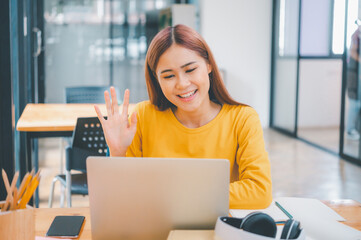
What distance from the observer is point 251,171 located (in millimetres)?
1422

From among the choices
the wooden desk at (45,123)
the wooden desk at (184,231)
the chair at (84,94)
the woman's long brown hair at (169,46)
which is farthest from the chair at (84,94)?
the wooden desk at (184,231)

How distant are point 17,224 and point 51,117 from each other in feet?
6.22

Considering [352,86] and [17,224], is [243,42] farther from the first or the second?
[17,224]

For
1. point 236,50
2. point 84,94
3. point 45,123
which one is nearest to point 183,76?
point 45,123

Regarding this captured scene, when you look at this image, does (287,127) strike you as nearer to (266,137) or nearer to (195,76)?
(266,137)

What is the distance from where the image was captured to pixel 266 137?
597cm

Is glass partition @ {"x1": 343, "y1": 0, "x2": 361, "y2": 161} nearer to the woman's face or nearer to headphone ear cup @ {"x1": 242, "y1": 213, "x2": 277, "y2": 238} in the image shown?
the woman's face

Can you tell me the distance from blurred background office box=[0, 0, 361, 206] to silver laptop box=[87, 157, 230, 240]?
4.78 m

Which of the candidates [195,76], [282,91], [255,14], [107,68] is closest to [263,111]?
[282,91]

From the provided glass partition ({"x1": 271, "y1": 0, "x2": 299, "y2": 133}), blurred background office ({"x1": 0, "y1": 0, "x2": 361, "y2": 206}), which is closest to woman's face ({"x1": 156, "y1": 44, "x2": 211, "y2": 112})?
blurred background office ({"x1": 0, "y1": 0, "x2": 361, "y2": 206})

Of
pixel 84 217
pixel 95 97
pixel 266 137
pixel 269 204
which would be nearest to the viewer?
pixel 84 217

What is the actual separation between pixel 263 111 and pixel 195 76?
5422 mm

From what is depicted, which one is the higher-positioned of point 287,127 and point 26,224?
point 26,224

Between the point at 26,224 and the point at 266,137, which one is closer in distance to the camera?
the point at 26,224
